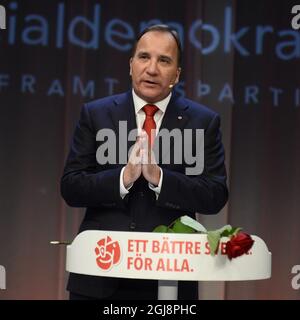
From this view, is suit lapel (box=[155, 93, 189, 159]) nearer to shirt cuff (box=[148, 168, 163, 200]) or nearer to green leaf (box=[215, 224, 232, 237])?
shirt cuff (box=[148, 168, 163, 200])

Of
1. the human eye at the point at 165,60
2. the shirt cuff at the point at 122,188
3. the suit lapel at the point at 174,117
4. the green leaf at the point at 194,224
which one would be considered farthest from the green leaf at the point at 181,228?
the human eye at the point at 165,60

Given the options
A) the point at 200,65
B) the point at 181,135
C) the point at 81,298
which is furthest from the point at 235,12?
the point at 81,298

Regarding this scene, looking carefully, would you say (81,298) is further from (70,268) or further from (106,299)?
(70,268)

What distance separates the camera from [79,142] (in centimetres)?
227

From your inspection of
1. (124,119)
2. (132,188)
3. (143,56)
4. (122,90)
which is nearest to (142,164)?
(132,188)

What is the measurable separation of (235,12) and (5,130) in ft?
4.59

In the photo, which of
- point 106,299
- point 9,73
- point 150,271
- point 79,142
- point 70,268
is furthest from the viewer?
point 9,73

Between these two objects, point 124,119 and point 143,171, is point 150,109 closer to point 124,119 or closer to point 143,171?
point 124,119

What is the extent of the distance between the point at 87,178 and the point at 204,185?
359mm

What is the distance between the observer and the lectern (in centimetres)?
176

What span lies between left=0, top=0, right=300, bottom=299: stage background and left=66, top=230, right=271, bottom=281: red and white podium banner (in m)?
2.03

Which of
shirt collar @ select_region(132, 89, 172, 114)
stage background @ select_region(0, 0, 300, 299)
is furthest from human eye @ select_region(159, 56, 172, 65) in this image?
stage background @ select_region(0, 0, 300, 299)

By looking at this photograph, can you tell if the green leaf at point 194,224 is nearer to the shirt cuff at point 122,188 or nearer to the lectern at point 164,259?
the lectern at point 164,259

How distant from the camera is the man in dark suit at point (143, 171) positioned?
82.0 inches
